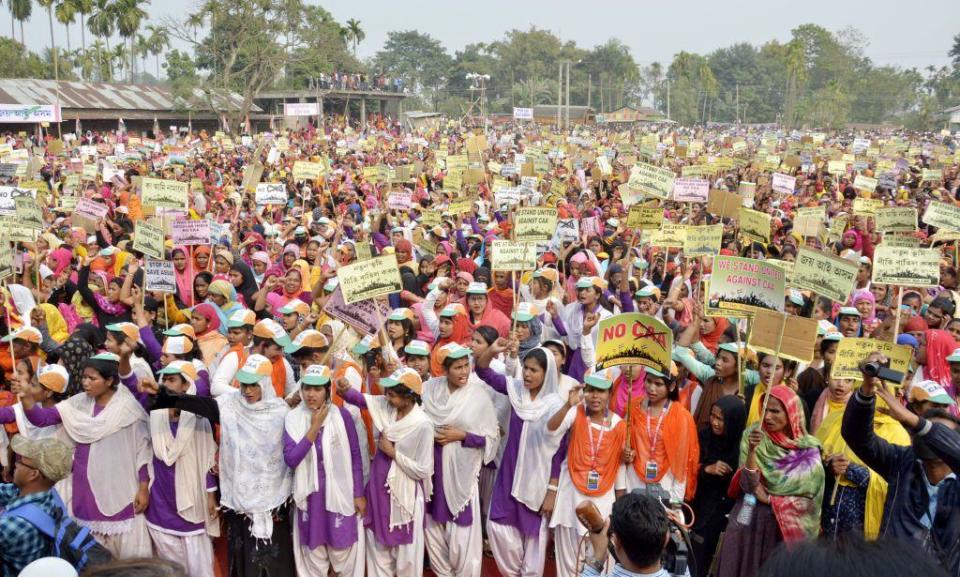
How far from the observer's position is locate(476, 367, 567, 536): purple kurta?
5.58m

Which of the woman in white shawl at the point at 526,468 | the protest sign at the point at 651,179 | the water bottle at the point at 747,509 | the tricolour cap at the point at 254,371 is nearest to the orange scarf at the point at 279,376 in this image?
the tricolour cap at the point at 254,371

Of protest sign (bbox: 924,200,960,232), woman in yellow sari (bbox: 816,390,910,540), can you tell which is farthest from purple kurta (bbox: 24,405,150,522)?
protest sign (bbox: 924,200,960,232)

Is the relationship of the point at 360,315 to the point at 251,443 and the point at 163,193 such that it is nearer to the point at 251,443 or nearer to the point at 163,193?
the point at 251,443

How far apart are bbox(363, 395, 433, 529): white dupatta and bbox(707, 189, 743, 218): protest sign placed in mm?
9732

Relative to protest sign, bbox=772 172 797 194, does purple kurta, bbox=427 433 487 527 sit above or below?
below

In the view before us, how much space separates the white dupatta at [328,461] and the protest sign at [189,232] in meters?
4.76

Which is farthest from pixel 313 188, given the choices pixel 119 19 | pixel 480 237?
pixel 119 19

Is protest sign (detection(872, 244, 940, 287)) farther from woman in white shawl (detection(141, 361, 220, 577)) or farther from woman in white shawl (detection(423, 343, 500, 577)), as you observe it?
woman in white shawl (detection(141, 361, 220, 577))

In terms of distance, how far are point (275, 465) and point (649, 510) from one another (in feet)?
8.85

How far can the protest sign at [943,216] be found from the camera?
380 inches

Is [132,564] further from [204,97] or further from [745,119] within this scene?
[745,119]

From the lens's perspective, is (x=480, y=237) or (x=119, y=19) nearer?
(x=480, y=237)

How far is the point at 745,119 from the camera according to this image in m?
102

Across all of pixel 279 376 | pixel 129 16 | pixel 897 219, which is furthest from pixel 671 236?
pixel 129 16
